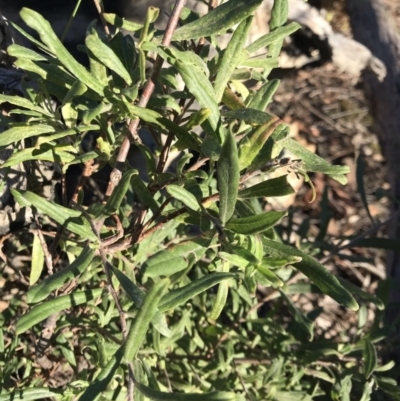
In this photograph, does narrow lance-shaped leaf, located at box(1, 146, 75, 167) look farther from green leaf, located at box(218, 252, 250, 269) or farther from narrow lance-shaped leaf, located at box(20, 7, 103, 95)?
green leaf, located at box(218, 252, 250, 269)

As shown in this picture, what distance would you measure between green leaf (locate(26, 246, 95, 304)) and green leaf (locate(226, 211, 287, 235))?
0.67ft

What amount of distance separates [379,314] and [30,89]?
0.97 m

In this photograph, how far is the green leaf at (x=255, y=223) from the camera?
66 cm

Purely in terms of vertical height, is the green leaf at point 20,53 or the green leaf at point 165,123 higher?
the green leaf at point 20,53

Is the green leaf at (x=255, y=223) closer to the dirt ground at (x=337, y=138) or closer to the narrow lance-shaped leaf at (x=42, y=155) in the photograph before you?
the narrow lance-shaped leaf at (x=42, y=155)

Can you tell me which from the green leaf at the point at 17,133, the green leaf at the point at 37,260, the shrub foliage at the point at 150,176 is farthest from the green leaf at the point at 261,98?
the green leaf at the point at 37,260

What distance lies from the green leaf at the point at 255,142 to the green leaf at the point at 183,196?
0.08 metres

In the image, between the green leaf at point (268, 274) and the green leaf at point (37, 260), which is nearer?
the green leaf at point (268, 274)

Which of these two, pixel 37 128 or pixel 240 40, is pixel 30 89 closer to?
pixel 37 128

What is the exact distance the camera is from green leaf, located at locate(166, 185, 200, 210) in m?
0.70

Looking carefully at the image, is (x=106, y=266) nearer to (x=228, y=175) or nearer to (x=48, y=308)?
(x=48, y=308)

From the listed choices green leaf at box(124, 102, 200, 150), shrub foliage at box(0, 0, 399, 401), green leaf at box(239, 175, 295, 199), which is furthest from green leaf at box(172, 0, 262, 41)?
green leaf at box(239, 175, 295, 199)

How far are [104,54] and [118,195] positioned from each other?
195 mm

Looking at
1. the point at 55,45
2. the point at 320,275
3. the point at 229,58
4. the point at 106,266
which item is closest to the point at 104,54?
the point at 55,45
